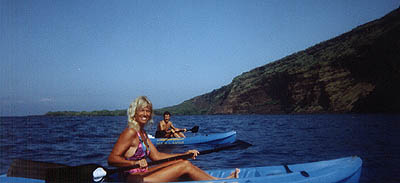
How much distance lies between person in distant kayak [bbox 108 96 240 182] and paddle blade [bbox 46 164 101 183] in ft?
1.52

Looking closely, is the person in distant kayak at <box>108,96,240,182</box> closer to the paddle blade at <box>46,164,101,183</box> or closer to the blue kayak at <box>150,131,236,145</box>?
the paddle blade at <box>46,164,101,183</box>

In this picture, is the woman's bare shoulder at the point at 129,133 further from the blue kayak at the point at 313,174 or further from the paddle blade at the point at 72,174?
the blue kayak at the point at 313,174

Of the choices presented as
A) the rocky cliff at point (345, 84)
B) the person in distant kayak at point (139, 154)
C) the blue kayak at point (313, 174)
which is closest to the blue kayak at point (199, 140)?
the blue kayak at point (313, 174)

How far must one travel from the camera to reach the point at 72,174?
4.01m

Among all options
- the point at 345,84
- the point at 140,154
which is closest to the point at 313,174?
the point at 140,154

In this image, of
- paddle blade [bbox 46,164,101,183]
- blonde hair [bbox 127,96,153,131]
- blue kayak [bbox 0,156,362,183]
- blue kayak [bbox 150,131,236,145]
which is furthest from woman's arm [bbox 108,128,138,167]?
blue kayak [bbox 150,131,236,145]

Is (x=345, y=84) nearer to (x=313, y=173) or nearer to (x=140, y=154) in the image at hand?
(x=313, y=173)

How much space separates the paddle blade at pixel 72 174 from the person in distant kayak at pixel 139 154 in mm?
462

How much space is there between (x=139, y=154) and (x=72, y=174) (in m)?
0.99

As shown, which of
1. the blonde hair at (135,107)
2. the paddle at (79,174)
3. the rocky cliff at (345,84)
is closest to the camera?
the blonde hair at (135,107)

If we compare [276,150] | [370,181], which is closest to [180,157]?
[370,181]

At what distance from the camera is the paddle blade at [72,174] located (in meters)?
4.00

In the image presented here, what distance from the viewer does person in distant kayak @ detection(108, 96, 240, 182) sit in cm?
374

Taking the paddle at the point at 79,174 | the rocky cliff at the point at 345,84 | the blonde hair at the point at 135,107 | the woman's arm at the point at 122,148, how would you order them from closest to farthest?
the woman's arm at the point at 122,148 → the blonde hair at the point at 135,107 → the paddle at the point at 79,174 → the rocky cliff at the point at 345,84
